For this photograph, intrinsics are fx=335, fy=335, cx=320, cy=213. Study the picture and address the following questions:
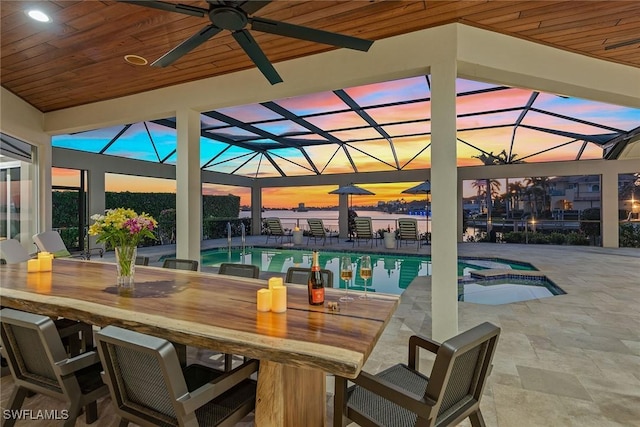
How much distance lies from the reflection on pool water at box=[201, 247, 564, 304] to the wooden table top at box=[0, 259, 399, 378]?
7.47 feet

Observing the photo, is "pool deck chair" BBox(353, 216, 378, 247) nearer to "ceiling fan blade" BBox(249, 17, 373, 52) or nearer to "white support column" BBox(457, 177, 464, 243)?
"white support column" BBox(457, 177, 464, 243)

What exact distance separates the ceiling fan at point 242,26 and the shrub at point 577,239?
11504 millimetres

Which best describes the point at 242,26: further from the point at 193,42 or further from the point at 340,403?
the point at 340,403

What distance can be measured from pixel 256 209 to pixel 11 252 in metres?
10.7

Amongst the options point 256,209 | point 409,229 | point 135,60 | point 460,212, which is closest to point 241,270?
point 135,60

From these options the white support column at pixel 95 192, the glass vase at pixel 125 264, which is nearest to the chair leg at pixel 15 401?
the glass vase at pixel 125 264

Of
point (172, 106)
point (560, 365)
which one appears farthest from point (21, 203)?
point (560, 365)

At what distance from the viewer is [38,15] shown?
117 inches

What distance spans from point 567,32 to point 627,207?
9.79m

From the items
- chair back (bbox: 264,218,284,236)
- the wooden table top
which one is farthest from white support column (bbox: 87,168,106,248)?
the wooden table top

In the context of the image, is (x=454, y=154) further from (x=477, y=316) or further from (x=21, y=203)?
(x=21, y=203)

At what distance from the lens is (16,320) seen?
5.08 ft

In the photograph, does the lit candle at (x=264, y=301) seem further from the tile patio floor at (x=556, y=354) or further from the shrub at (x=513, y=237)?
the shrub at (x=513, y=237)

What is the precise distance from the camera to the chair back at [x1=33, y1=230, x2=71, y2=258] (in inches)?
208
